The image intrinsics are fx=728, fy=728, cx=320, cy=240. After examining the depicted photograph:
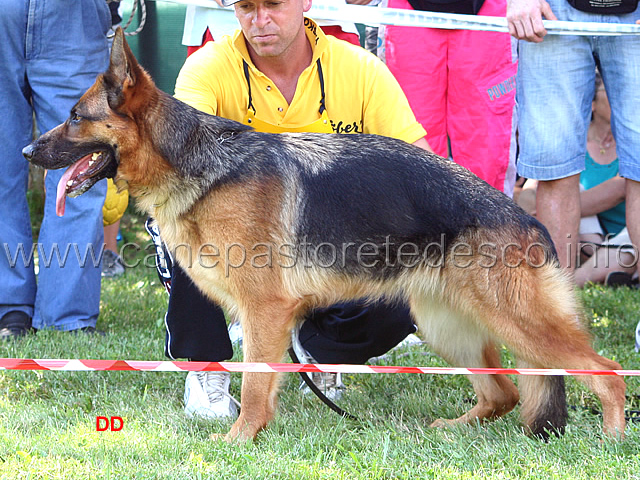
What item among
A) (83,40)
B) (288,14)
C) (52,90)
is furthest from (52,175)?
(288,14)

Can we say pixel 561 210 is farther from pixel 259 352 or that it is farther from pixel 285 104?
pixel 259 352

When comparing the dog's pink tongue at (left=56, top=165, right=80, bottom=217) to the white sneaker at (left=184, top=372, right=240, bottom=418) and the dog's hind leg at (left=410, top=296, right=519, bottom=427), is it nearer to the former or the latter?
the white sneaker at (left=184, top=372, right=240, bottom=418)

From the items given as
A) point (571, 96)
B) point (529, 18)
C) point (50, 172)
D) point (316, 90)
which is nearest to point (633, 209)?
point (571, 96)

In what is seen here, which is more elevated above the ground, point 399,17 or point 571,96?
point 399,17

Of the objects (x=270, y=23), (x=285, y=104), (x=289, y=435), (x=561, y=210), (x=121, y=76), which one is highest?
(x=270, y=23)

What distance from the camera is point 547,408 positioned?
2.99 m

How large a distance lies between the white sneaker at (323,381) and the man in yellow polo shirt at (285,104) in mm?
107

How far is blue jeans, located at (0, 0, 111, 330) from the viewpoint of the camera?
4.45 m

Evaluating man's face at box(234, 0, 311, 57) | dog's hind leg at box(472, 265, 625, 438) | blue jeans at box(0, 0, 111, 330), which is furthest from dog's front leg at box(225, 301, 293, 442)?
blue jeans at box(0, 0, 111, 330)

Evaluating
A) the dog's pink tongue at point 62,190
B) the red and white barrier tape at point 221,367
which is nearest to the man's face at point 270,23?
the dog's pink tongue at point 62,190

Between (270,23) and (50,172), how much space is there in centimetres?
198

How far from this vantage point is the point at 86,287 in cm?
468

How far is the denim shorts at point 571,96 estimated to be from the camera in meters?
4.05

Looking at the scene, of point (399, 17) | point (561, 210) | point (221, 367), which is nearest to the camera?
point (221, 367)
